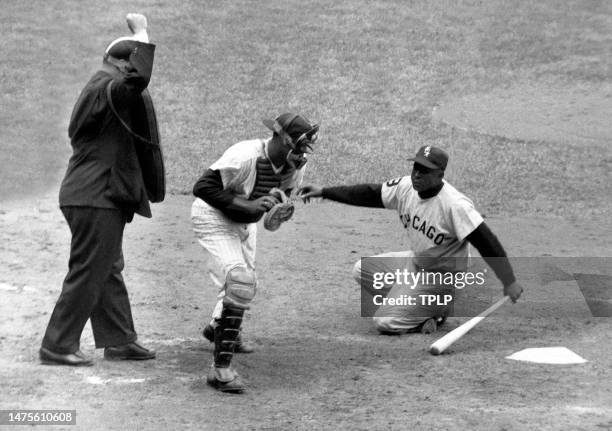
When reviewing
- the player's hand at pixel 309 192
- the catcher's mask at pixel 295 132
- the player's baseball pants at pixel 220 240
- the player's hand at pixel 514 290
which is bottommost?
the player's hand at pixel 514 290

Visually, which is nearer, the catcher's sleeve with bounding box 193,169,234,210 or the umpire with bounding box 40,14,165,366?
the umpire with bounding box 40,14,165,366

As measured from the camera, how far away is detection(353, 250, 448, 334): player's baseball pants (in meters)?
7.62

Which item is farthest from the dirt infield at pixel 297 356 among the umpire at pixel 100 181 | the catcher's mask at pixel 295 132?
the catcher's mask at pixel 295 132

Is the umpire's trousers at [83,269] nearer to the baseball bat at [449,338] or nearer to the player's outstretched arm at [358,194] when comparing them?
the player's outstretched arm at [358,194]

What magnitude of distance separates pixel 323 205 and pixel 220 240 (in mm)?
5561

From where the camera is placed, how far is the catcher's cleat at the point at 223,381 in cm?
599

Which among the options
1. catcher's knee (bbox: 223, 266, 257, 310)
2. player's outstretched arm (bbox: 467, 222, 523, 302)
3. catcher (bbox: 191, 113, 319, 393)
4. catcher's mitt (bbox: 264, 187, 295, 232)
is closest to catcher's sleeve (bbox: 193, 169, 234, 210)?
catcher (bbox: 191, 113, 319, 393)

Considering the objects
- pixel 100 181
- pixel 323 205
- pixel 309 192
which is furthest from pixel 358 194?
pixel 323 205

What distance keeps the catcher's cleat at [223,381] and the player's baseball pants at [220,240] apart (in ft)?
1.47

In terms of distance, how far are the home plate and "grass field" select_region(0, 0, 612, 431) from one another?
107 millimetres

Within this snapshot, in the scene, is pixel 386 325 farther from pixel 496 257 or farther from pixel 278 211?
pixel 278 211

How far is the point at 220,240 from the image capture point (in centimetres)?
661

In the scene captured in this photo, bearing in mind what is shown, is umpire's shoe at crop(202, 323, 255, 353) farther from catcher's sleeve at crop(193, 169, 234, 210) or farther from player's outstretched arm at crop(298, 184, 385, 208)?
player's outstretched arm at crop(298, 184, 385, 208)

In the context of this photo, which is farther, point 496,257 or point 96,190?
point 496,257
